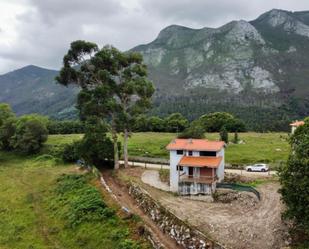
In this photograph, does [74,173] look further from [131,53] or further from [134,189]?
[131,53]

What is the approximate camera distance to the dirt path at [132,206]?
3709 centimetres

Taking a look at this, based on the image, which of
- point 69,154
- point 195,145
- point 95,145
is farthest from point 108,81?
point 69,154

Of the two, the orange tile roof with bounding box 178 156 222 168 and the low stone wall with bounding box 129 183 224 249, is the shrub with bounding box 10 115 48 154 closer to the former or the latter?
the orange tile roof with bounding box 178 156 222 168

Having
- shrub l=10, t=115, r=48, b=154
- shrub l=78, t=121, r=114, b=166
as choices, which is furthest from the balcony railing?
shrub l=10, t=115, r=48, b=154

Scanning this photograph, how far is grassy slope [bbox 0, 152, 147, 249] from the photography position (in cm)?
4025

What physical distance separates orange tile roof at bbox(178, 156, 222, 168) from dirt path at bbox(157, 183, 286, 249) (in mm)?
5463

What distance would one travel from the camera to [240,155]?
72625mm

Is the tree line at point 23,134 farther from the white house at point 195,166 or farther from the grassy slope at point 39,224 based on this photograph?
the white house at point 195,166

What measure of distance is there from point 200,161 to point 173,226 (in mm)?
15770

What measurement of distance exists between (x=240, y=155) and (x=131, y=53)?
29.2 meters

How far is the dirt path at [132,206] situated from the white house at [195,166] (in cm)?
707

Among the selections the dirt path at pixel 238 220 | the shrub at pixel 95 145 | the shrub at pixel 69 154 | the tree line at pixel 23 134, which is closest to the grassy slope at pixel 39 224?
the shrub at pixel 95 145

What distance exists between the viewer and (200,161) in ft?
172

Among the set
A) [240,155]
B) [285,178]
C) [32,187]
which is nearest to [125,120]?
[32,187]
